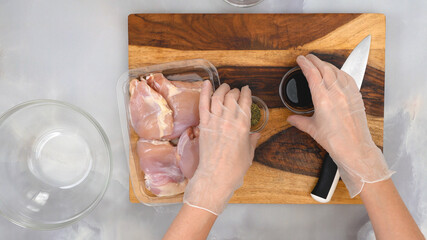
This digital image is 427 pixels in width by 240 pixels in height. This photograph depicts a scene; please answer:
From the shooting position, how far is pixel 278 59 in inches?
35.0

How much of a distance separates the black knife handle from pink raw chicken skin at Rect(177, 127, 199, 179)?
1.09ft

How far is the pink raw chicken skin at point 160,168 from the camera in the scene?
84cm

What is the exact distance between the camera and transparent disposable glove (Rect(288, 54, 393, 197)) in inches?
32.5

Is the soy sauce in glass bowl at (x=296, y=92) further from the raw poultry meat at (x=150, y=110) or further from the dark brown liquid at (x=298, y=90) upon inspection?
the raw poultry meat at (x=150, y=110)

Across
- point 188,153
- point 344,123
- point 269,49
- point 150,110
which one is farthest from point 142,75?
point 344,123

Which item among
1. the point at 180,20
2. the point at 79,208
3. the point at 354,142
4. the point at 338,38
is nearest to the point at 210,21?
the point at 180,20

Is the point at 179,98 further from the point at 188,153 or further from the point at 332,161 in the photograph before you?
the point at 332,161

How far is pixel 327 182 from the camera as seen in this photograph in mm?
875

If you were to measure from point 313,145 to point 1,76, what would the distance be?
920mm

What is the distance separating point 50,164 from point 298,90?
2.35 feet

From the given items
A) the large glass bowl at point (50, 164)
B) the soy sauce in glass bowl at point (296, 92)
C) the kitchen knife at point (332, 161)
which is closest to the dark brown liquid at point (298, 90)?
the soy sauce in glass bowl at point (296, 92)

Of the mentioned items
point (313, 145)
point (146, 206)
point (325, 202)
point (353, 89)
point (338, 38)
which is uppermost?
point (338, 38)

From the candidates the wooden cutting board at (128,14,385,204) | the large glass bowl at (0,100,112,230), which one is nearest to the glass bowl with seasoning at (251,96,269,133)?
the wooden cutting board at (128,14,385,204)

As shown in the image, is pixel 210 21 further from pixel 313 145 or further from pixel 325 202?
pixel 325 202
